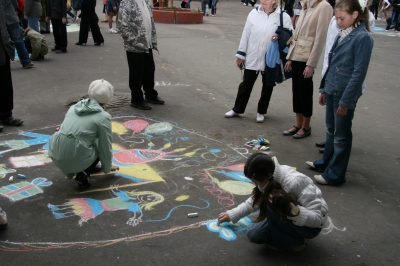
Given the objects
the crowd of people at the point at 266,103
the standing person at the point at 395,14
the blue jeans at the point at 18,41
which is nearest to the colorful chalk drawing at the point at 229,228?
the crowd of people at the point at 266,103

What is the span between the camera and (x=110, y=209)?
364 cm

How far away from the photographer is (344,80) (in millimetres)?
4086

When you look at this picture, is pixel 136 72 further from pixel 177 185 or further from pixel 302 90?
pixel 177 185

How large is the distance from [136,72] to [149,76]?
1.10 ft

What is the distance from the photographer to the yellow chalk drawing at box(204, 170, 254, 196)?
4.06 m

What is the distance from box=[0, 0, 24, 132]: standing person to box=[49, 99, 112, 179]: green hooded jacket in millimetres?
1833

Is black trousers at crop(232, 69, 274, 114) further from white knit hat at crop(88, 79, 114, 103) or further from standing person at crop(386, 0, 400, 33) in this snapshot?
standing person at crop(386, 0, 400, 33)

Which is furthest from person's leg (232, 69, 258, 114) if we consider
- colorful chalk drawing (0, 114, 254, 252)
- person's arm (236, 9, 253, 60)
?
colorful chalk drawing (0, 114, 254, 252)

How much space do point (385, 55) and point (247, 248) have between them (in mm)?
10394

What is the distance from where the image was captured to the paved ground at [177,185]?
10.3 feet

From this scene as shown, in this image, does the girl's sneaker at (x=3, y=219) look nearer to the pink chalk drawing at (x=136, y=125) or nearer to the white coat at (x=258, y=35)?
the pink chalk drawing at (x=136, y=125)

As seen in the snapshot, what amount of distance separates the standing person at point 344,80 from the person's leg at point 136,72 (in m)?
2.82

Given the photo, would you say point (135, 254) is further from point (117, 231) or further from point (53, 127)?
point (53, 127)

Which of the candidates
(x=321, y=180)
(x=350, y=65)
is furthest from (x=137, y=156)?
(x=350, y=65)
